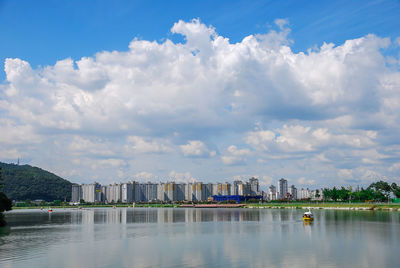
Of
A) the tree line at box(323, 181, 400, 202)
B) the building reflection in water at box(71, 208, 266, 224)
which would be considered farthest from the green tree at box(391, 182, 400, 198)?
the building reflection in water at box(71, 208, 266, 224)

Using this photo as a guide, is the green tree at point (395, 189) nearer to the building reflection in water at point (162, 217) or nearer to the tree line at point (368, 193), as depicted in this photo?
the tree line at point (368, 193)

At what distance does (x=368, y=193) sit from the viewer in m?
166

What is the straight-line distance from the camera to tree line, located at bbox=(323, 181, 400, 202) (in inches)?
6286

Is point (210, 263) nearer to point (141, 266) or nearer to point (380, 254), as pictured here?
point (141, 266)

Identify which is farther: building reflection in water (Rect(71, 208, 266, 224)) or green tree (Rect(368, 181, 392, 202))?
Answer: green tree (Rect(368, 181, 392, 202))

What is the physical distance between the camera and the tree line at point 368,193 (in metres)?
160

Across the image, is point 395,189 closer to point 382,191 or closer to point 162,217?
point 382,191

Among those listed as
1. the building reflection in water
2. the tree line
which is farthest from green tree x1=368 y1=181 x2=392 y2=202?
the building reflection in water

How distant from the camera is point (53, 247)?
3962cm

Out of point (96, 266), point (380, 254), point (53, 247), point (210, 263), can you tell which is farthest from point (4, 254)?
point (380, 254)

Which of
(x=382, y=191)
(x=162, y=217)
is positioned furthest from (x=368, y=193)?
(x=162, y=217)

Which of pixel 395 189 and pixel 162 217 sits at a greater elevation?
pixel 395 189

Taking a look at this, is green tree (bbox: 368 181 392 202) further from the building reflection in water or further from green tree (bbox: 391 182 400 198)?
the building reflection in water

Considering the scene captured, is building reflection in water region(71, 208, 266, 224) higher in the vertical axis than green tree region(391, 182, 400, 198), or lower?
lower
